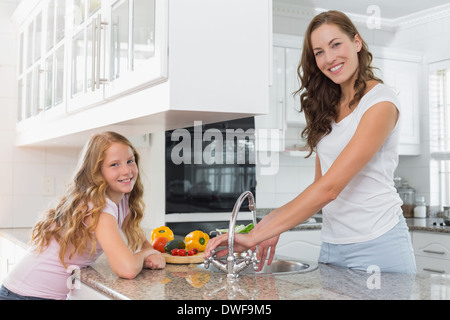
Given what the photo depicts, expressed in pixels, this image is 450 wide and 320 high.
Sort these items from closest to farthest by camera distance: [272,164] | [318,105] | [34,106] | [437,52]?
[318,105]
[34,106]
[272,164]
[437,52]

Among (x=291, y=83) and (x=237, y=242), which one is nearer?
(x=237, y=242)

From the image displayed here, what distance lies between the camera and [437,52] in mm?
4223

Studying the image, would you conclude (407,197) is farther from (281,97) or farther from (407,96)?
(281,97)

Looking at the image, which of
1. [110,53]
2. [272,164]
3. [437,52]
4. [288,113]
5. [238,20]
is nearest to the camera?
[238,20]

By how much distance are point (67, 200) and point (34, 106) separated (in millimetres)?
1425

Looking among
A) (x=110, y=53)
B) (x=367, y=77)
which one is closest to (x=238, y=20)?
(x=367, y=77)

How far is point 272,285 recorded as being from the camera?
1.31 metres

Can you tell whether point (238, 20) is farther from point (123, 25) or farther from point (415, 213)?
point (415, 213)

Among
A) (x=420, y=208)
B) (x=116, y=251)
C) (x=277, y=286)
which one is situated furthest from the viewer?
(x=420, y=208)

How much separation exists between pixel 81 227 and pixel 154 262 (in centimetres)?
25

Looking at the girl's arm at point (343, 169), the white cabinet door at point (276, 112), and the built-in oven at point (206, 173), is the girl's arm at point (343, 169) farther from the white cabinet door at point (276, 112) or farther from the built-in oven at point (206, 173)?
the white cabinet door at point (276, 112)

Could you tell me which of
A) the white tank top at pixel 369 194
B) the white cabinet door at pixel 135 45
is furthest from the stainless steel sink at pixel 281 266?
the white cabinet door at pixel 135 45

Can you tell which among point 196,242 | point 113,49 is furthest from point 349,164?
point 113,49

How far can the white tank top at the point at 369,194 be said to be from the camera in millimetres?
1462
